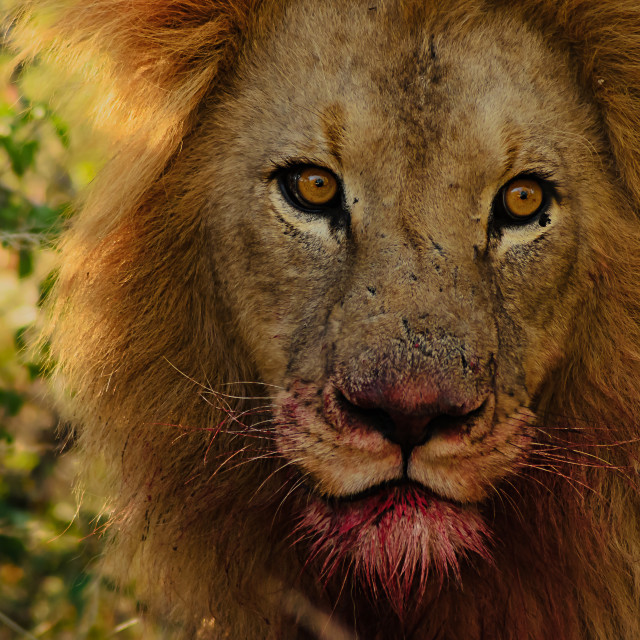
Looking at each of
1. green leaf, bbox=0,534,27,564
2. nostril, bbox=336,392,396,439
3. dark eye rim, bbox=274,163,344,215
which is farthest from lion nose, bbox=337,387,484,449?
green leaf, bbox=0,534,27,564

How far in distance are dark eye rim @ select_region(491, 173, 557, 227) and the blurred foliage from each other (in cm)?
129

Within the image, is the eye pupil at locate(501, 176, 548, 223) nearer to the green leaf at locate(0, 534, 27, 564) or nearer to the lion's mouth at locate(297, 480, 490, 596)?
the lion's mouth at locate(297, 480, 490, 596)

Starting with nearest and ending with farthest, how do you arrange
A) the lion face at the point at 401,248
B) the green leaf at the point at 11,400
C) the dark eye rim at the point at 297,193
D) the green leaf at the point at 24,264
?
the lion face at the point at 401,248 < the dark eye rim at the point at 297,193 < the green leaf at the point at 24,264 < the green leaf at the point at 11,400

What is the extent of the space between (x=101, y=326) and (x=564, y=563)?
1406 mm

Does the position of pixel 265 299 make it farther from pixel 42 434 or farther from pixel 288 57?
pixel 42 434

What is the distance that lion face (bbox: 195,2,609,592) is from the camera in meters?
1.86

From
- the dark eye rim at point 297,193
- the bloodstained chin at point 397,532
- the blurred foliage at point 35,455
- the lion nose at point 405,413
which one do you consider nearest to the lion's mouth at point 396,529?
the bloodstained chin at point 397,532

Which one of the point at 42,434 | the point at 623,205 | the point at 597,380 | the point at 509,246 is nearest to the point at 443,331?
the point at 509,246

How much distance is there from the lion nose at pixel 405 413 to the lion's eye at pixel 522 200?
56 cm

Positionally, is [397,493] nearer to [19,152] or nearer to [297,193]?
[297,193]

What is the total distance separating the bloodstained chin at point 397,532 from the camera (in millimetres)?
1874

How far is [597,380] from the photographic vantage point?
88.7 inches

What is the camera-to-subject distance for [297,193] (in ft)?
7.16

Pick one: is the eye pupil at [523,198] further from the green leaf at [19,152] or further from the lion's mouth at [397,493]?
the green leaf at [19,152]
